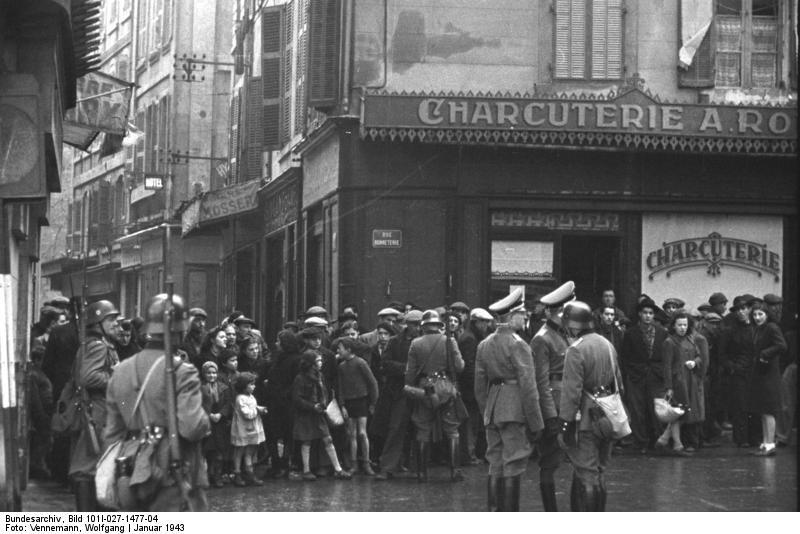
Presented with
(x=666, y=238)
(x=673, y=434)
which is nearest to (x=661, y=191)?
(x=666, y=238)

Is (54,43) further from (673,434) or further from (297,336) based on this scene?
(673,434)

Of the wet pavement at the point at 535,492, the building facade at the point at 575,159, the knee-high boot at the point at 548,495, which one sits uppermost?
the building facade at the point at 575,159

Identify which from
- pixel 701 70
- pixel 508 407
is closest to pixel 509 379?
pixel 508 407

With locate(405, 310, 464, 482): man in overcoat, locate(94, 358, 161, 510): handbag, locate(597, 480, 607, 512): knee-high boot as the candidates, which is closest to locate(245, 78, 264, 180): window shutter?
locate(405, 310, 464, 482): man in overcoat

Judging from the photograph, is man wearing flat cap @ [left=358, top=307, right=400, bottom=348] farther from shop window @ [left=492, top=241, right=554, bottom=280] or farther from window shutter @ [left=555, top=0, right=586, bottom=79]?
window shutter @ [left=555, top=0, right=586, bottom=79]

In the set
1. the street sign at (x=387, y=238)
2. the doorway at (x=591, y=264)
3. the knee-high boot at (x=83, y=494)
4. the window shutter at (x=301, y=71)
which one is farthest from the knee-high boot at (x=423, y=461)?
the window shutter at (x=301, y=71)

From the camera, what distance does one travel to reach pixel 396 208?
25984 millimetres

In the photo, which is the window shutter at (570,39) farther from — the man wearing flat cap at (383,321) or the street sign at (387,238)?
the man wearing flat cap at (383,321)

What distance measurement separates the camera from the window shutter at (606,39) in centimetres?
2658

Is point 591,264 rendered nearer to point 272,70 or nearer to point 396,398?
point 396,398

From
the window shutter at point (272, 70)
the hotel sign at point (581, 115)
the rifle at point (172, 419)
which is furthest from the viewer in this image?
the window shutter at point (272, 70)

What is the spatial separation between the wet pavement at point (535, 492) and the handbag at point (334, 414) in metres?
0.63
